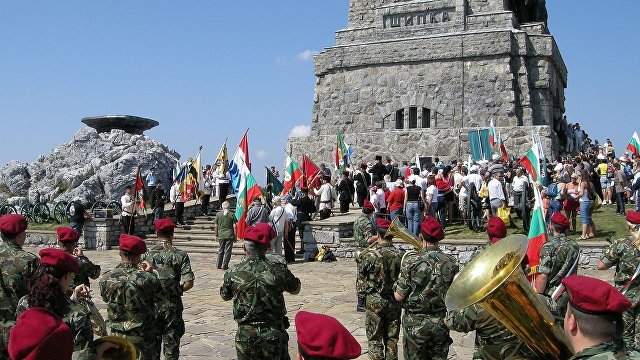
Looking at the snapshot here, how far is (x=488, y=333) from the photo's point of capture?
4777 millimetres

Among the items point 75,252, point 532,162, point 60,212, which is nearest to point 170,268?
point 75,252

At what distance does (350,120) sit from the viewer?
93.2ft

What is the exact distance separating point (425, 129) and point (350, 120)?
3.99 m

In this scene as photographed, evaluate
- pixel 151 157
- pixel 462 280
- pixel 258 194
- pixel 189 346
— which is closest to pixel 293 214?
pixel 258 194

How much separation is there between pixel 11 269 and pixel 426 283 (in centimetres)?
395

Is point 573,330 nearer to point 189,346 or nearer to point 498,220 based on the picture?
point 498,220

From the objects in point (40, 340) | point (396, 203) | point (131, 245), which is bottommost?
point (40, 340)

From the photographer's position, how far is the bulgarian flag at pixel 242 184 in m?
14.7

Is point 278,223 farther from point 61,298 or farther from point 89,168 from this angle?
point 89,168

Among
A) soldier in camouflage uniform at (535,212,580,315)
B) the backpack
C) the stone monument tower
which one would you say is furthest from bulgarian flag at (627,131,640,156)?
soldier in camouflage uniform at (535,212,580,315)

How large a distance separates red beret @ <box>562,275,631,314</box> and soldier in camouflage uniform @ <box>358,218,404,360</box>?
14.6 feet

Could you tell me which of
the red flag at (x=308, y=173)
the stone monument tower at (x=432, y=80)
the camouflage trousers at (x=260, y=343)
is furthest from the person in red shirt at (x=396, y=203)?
the camouflage trousers at (x=260, y=343)

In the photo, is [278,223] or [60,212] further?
[60,212]

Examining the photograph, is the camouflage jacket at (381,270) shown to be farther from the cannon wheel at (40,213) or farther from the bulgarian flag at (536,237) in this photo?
the cannon wheel at (40,213)
